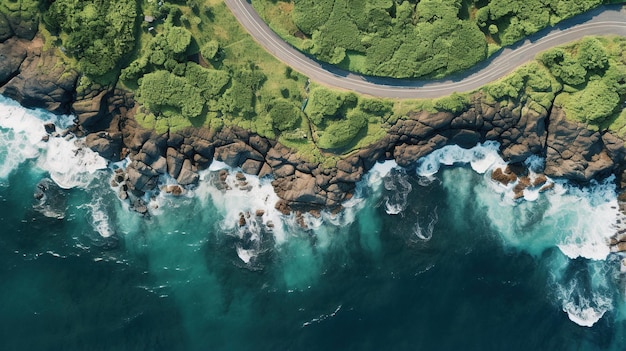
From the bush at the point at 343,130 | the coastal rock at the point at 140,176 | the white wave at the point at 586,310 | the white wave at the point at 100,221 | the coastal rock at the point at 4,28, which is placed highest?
the coastal rock at the point at 4,28

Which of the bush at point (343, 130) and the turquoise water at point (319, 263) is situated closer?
the bush at point (343, 130)

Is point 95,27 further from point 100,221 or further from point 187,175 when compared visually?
point 100,221

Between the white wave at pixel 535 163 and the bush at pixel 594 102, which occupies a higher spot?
the bush at pixel 594 102

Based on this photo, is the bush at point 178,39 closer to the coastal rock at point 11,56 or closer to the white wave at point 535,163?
the coastal rock at point 11,56

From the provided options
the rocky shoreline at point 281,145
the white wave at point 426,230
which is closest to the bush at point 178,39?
the rocky shoreline at point 281,145

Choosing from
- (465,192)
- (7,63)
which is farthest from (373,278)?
(7,63)

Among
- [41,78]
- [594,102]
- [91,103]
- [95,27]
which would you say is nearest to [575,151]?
[594,102]
